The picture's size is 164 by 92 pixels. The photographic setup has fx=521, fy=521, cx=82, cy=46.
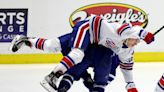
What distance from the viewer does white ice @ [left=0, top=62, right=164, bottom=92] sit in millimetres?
4067

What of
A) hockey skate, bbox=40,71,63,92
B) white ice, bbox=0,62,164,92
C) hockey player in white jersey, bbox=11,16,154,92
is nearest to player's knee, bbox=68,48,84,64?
hockey player in white jersey, bbox=11,16,154,92

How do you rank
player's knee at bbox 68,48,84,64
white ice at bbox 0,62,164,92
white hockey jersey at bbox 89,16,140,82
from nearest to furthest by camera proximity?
player's knee at bbox 68,48,84,64
white hockey jersey at bbox 89,16,140,82
white ice at bbox 0,62,164,92

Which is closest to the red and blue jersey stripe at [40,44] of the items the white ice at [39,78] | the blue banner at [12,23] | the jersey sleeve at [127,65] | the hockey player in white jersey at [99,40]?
the hockey player in white jersey at [99,40]

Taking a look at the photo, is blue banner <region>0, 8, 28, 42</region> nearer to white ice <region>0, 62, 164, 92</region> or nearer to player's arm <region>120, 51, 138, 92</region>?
white ice <region>0, 62, 164, 92</region>

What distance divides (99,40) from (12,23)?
1.91 m

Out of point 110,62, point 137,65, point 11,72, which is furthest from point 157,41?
point 110,62

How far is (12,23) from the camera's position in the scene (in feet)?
16.5

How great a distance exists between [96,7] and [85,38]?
6.44ft

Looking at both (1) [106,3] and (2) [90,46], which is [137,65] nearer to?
(1) [106,3]

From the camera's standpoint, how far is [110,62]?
131 inches

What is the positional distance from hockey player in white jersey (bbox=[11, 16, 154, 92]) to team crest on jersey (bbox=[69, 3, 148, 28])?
68.4 inches

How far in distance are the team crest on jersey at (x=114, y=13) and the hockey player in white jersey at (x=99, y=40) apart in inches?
68.4

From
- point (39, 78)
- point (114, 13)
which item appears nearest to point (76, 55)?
point (39, 78)

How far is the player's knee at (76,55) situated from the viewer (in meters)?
3.09
